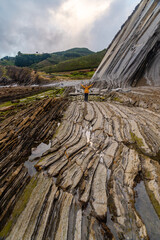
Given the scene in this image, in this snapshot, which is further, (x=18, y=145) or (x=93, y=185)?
(x=18, y=145)

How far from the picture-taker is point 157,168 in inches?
290

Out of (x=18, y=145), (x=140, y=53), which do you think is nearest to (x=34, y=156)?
(x=18, y=145)

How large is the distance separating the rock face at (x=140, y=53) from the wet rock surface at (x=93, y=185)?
2291 cm

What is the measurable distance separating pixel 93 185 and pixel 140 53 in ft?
112

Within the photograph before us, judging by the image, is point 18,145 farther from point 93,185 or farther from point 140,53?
point 140,53

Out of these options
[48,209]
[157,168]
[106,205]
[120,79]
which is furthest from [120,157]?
[120,79]

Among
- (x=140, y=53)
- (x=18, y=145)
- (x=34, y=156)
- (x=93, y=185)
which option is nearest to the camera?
(x=93, y=185)

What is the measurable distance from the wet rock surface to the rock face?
22.9 metres

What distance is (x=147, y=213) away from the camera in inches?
211

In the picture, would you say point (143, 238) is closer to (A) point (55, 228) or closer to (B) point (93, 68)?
(A) point (55, 228)

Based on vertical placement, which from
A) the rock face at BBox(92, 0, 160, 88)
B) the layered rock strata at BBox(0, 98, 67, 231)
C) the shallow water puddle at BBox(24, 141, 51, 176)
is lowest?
the shallow water puddle at BBox(24, 141, 51, 176)

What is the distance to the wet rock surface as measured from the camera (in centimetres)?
469

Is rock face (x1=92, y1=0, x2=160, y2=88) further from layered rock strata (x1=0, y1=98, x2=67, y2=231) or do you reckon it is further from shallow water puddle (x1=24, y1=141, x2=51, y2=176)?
shallow water puddle (x1=24, y1=141, x2=51, y2=176)

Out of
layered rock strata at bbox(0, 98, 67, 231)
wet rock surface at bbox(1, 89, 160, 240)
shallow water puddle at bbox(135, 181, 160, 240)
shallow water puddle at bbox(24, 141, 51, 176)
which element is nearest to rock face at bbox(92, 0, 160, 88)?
wet rock surface at bbox(1, 89, 160, 240)
